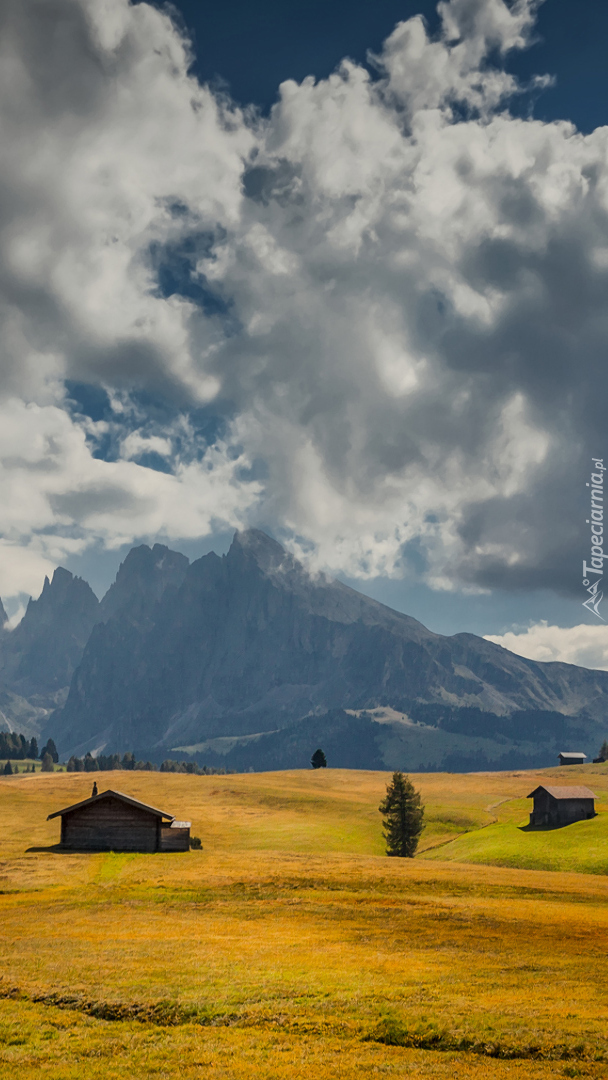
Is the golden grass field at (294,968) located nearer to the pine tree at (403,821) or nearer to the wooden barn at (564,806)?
the pine tree at (403,821)

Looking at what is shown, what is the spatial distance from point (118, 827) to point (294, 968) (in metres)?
48.0

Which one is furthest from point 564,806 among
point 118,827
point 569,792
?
point 118,827

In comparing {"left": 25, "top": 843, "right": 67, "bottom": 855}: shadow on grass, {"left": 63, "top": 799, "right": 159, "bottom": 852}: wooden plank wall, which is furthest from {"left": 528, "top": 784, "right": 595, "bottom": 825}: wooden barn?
{"left": 25, "top": 843, "right": 67, "bottom": 855}: shadow on grass

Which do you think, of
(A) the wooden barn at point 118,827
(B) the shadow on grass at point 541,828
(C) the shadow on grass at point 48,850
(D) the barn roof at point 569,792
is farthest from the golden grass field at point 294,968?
(D) the barn roof at point 569,792

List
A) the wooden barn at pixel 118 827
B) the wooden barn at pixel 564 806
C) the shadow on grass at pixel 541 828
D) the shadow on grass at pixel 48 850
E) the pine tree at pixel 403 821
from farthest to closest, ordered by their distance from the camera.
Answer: the wooden barn at pixel 564 806
the shadow on grass at pixel 541 828
the pine tree at pixel 403 821
the wooden barn at pixel 118 827
the shadow on grass at pixel 48 850

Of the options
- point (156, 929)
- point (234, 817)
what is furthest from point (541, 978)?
point (234, 817)

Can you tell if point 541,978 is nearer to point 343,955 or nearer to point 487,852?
point 343,955

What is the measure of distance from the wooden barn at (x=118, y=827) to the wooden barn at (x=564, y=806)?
57.3 m

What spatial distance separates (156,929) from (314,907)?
38.7 ft

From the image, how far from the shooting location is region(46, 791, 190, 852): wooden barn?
71.8 meters

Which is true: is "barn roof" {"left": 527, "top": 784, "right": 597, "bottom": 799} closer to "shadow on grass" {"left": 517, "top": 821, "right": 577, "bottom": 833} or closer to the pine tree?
"shadow on grass" {"left": 517, "top": 821, "right": 577, "bottom": 833}

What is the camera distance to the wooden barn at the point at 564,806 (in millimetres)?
101750

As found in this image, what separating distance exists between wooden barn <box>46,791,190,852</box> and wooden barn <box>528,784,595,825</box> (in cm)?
5727

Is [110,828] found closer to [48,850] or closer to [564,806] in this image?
[48,850]
